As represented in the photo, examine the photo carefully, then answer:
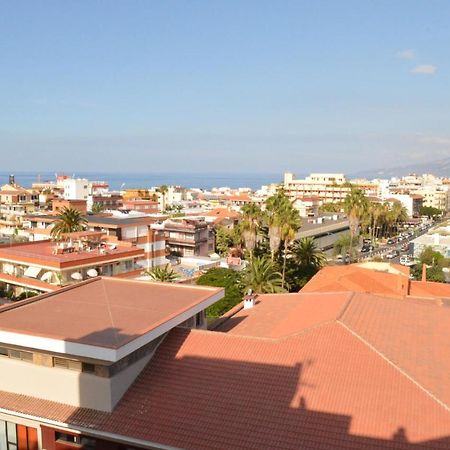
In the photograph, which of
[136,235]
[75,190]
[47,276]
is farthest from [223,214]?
[47,276]

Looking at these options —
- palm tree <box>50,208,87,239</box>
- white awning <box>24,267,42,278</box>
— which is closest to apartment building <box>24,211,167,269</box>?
palm tree <box>50,208,87,239</box>

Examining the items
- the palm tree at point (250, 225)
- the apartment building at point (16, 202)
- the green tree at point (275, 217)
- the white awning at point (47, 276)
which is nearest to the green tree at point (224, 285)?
the palm tree at point (250, 225)

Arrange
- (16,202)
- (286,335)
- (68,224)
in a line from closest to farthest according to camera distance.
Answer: (286,335), (68,224), (16,202)

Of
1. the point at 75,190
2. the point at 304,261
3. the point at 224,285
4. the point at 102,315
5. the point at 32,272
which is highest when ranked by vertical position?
the point at 75,190

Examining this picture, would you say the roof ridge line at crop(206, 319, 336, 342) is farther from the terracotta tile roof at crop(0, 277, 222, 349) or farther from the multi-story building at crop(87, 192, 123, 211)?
the multi-story building at crop(87, 192, 123, 211)

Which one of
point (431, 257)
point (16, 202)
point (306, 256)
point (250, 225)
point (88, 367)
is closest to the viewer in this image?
point (88, 367)

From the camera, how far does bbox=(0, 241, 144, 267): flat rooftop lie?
147ft

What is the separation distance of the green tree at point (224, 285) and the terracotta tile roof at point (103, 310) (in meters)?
19.0

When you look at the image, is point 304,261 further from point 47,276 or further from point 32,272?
point 32,272

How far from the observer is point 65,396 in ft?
58.3

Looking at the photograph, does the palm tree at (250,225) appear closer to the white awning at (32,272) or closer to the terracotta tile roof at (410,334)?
the white awning at (32,272)

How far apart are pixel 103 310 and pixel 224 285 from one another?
1139 inches

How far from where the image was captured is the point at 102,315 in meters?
20.7

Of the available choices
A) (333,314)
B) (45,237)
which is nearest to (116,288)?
(333,314)
